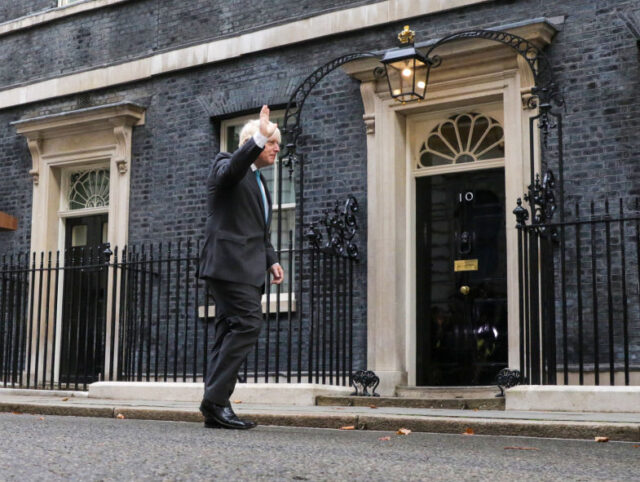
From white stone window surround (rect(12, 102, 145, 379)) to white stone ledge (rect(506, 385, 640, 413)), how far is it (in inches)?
234

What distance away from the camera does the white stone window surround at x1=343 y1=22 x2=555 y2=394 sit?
9.71 m

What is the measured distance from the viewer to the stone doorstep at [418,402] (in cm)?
819

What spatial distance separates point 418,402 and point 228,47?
5225 mm

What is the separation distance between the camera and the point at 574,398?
24.2ft

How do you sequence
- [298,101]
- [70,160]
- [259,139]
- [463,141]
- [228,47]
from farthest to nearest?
[70,160]
[228,47]
[298,101]
[463,141]
[259,139]

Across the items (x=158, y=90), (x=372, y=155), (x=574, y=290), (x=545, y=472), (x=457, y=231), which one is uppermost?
(x=158, y=90)

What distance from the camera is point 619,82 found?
9312mm

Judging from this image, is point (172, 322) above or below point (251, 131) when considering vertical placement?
below

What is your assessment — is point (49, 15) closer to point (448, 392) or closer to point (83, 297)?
point (83, 297)

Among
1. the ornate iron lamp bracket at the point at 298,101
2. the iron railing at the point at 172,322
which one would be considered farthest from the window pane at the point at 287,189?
the iron railing at the point at 172,322

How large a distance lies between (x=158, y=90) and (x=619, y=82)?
5744mm

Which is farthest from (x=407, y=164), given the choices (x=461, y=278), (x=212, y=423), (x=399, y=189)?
(x=212, y=423)

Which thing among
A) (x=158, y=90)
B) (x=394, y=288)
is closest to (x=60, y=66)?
(x=158, y=90)

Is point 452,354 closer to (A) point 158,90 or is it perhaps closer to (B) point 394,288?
(B) point 394,288
